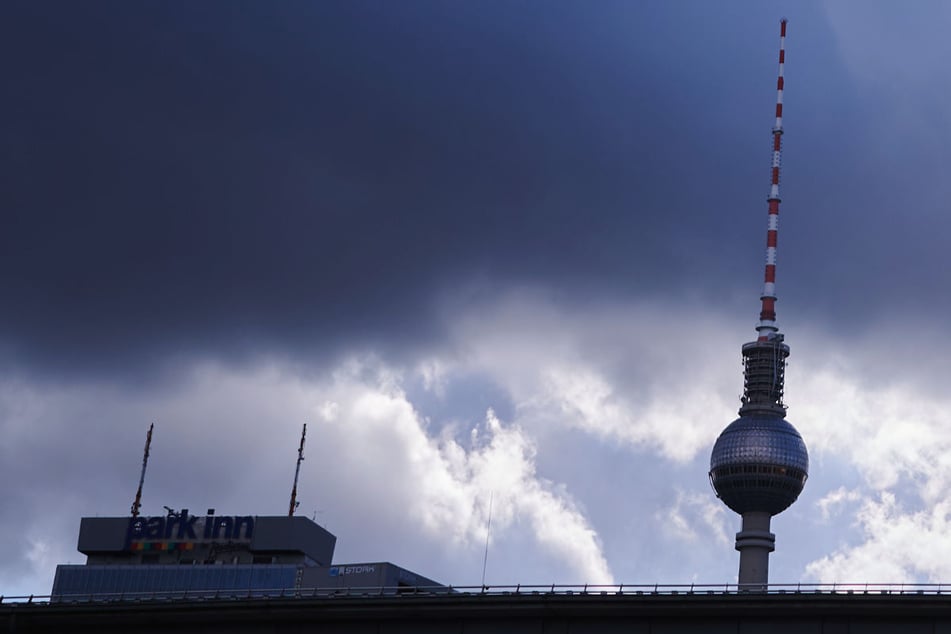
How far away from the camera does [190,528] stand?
513ft

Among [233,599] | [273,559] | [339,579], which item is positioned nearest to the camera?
[233,599]

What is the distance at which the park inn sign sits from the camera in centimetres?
15438

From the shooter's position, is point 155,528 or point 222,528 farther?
point 155,528

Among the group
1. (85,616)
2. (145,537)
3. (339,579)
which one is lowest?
(85,616)

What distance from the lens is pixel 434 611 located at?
243ft

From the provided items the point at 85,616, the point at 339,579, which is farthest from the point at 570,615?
the point at 339,579

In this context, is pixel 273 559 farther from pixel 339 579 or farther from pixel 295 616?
pixel 295 616

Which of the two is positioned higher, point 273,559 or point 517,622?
point 273,559

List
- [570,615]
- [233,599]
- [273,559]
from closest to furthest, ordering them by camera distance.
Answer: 1. [570,615]
2. [233,599]
3. [273,559]

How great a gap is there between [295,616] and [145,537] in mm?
85154

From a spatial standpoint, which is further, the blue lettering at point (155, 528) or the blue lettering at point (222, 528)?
the blue lettering at point (155, 528)

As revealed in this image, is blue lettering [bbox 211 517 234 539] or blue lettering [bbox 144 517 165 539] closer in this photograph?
blue lettering [bbox 211 517 234 539]

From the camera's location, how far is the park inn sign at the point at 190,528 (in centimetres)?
15438

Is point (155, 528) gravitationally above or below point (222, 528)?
above
